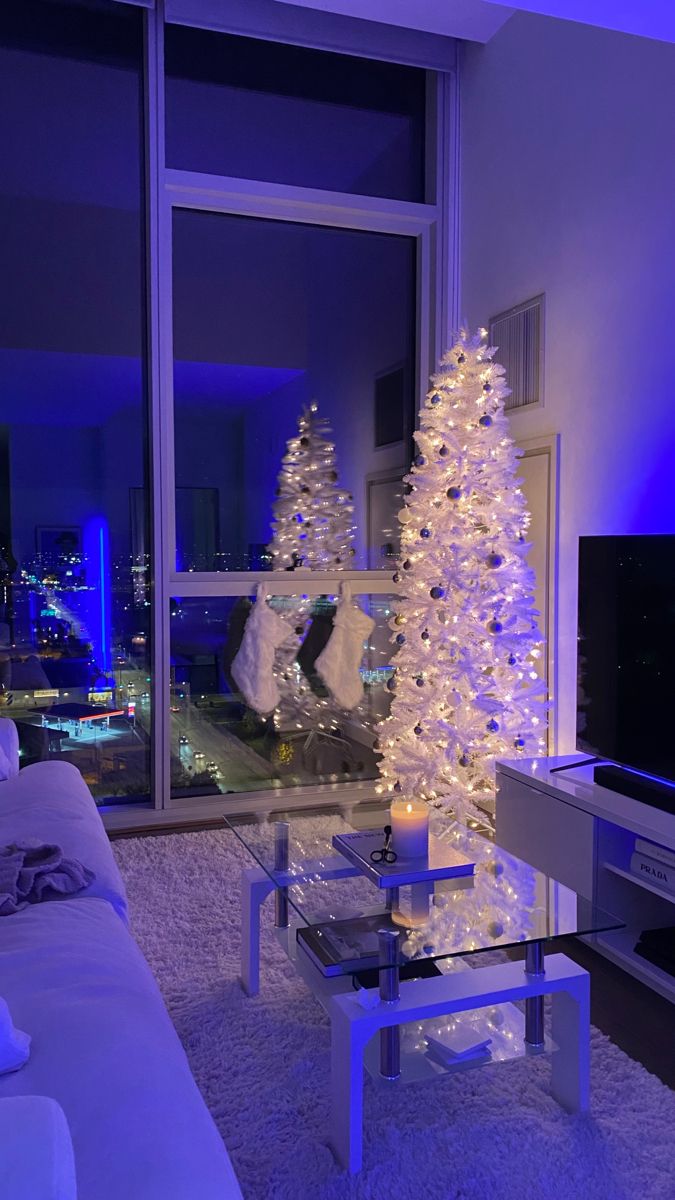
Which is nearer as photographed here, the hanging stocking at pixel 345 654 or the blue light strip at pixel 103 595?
the blue light strip at pixel 103 595

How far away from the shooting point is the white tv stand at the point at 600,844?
9.09 ft

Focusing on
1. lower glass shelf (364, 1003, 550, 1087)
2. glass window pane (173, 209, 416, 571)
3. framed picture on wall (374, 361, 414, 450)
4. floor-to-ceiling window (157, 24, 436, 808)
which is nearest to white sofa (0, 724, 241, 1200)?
lower glass shelf (364, 1003, 550, 1087)

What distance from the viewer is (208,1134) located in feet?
4.25

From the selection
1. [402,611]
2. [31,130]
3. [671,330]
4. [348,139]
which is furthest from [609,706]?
[31,130]

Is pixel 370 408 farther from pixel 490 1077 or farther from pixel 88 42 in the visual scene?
pixel 490 1077

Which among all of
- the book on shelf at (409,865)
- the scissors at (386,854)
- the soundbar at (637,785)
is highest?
the soundbar at (637,785)

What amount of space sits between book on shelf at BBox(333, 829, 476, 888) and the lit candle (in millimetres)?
21

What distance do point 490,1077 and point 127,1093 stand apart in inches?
49.4

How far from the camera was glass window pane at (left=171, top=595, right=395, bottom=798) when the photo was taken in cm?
469

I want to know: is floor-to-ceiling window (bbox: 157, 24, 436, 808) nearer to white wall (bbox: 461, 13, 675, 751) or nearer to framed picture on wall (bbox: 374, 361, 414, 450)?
framed picture on wall (bbox: 374, 361, 414, 450)

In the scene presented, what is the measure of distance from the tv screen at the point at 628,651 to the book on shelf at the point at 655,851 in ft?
1.03

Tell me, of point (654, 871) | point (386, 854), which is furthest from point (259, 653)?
point (654, 871)

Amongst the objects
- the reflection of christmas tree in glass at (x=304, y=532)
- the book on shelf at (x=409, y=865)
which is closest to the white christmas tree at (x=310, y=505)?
the reflection of christmas tree in glass at (x=304, y=532)

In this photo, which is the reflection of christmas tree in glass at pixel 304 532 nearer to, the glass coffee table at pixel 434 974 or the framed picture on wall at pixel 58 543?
the framed picture on wall at pixel 58 543
